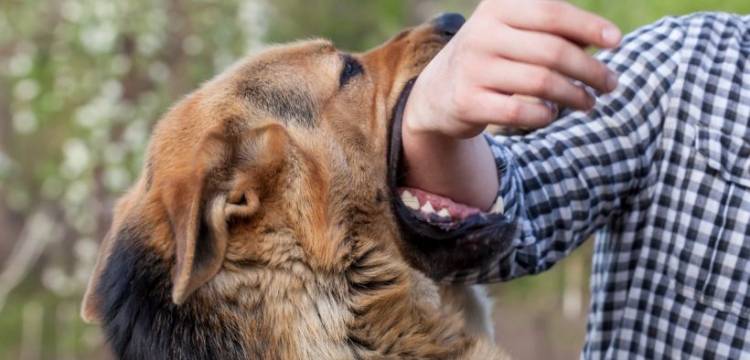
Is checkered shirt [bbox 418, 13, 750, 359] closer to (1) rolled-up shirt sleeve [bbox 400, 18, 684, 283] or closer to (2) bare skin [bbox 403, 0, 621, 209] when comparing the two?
(1) rolled-up shirt sleeve [bbox 400, 18, 684, 283]

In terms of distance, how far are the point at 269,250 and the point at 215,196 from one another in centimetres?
20

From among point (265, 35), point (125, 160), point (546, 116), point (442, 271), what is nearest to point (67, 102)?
point (125, 160)

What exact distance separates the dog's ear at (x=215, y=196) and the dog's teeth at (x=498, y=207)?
0.54 metres

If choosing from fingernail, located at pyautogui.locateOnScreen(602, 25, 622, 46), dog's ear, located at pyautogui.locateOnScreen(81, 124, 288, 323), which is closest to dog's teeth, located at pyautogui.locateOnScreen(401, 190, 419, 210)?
dog's ear, located at pyautogui.locateOnScreen(81, 124, 288, 323)

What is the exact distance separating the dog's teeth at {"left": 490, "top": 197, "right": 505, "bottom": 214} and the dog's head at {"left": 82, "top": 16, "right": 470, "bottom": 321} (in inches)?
10.2

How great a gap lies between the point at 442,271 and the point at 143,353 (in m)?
0.78

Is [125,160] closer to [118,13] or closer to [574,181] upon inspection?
[118,13]


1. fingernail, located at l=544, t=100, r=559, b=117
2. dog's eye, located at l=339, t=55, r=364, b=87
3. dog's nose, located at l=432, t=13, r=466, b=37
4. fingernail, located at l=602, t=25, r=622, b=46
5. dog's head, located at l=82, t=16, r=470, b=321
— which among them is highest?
fingernail, located at l=602, t=25, r=622, b=46

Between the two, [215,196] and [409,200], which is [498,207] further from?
[215,196]

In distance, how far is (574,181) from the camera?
3.01 m

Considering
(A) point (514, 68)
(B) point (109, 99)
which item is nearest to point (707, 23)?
(A) point (514, 68)

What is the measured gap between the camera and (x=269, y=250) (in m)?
2.69

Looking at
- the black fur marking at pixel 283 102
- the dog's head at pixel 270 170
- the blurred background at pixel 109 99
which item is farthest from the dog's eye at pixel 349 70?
the blurred background at pixel 109 99

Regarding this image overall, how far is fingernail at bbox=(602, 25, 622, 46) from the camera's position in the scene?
6.49 ft
